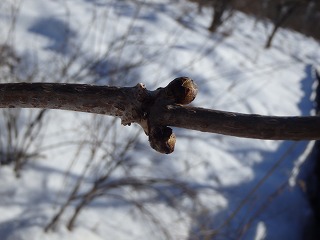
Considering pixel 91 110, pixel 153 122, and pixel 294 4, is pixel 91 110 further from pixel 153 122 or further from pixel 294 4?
pixel 294 4

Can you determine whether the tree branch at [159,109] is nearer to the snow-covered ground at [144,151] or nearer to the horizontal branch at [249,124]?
the horizontal branch at [249,124]

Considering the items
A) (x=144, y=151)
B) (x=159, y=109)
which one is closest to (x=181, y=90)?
(x=159, y=109)

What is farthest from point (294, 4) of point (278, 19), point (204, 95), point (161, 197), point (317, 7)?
point (161, 197)

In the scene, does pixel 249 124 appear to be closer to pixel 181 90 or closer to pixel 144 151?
pixel 181 90

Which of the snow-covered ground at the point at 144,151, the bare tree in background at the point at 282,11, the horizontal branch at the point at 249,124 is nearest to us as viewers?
the horizontal branch at the point at 249,124

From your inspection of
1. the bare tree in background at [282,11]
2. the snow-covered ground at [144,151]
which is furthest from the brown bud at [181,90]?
the bare tree in background at [282,11]

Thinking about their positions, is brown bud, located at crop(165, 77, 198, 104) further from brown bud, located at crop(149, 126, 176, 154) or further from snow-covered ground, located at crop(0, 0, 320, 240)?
snow-covered ground, located at crop(0, 0, 320, 240)

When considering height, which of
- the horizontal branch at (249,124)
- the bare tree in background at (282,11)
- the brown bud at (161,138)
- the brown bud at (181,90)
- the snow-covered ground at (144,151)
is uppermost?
the bare tree in background at (282,11)

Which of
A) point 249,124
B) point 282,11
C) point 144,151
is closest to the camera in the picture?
point 249,124
